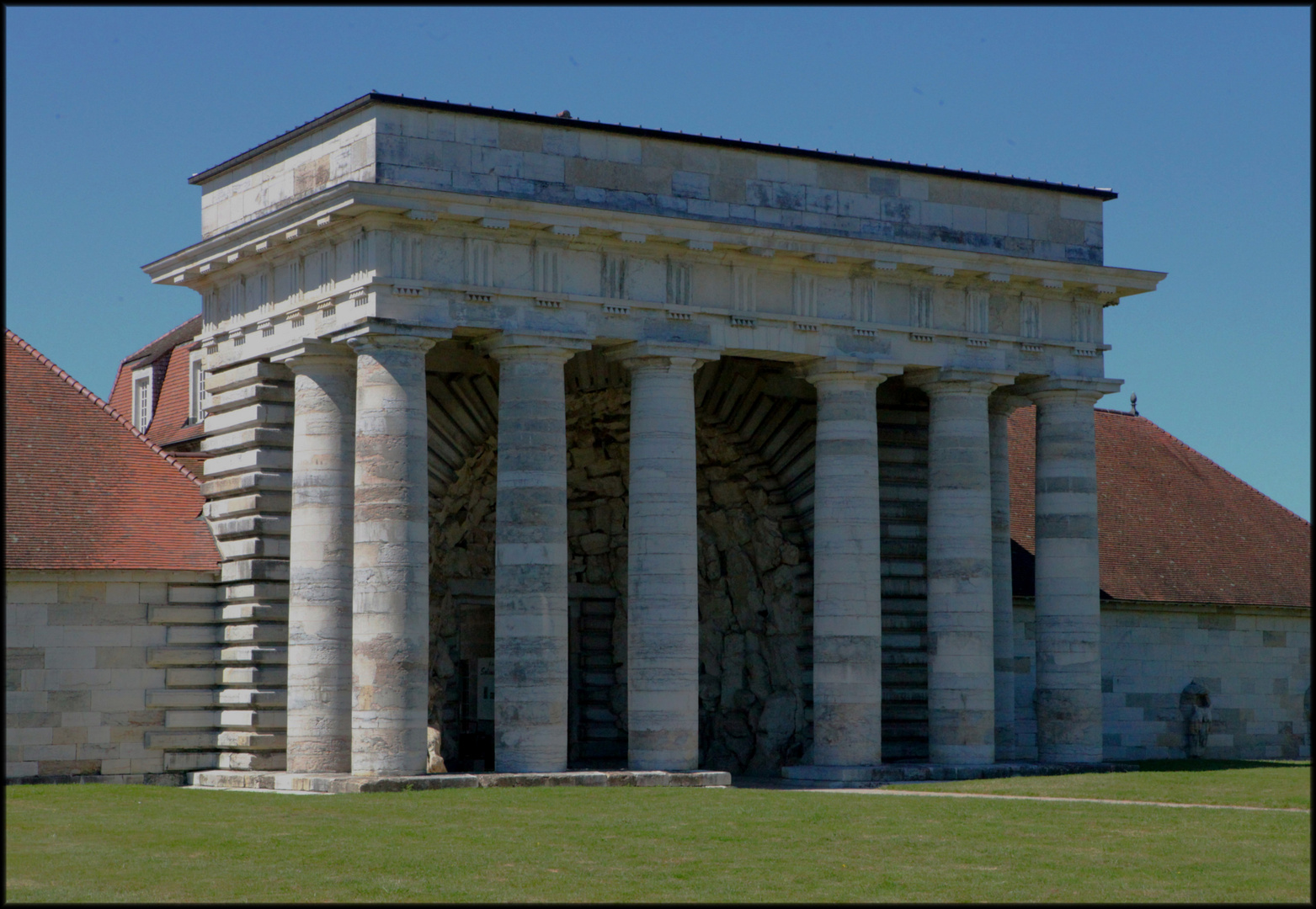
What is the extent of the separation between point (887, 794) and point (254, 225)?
52.0 ft

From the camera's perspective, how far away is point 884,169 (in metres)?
39.9

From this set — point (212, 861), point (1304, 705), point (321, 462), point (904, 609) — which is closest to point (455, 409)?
point (321, 462)

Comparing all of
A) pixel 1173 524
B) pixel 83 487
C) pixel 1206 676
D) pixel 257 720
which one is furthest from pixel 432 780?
pixel 1173 524

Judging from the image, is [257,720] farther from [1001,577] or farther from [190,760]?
[1001,577]

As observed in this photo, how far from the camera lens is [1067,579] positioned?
40.9 meters

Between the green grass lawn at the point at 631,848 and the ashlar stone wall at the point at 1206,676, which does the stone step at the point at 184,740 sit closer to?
the green grass lawn at the point at 631,848

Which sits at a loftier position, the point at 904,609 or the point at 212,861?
the point at 904,609

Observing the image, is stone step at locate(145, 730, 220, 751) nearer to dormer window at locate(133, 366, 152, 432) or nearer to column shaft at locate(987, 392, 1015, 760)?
dormer window at locate(133, 366, 152, 432)

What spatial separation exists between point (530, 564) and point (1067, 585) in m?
12.6

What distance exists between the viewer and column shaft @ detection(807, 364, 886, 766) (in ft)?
124

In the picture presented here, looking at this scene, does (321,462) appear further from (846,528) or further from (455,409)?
(846,528)

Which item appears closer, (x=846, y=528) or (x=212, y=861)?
(x=212, y=861)

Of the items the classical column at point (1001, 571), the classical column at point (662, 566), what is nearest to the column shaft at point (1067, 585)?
the classical column at point (1001, 571)

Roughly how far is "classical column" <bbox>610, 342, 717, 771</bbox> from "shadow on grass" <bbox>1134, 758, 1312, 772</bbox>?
11051mm
